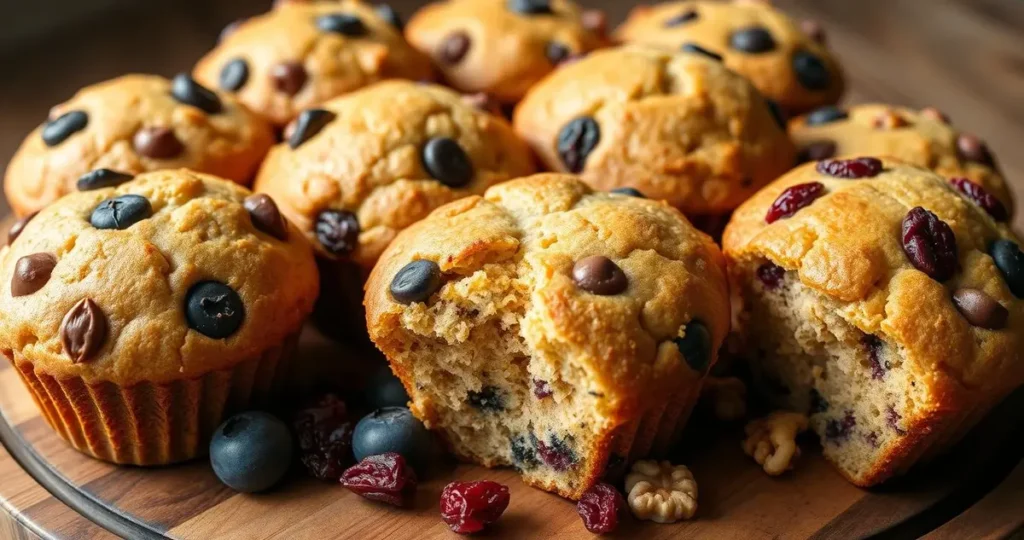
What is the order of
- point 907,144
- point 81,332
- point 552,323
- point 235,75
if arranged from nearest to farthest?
point 552,323 → point 81,332 → point 907,144 → point 235,75

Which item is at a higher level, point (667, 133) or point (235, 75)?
point (235, 75)

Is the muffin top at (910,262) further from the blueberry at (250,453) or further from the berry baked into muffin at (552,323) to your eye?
the blueberry at (250,453)

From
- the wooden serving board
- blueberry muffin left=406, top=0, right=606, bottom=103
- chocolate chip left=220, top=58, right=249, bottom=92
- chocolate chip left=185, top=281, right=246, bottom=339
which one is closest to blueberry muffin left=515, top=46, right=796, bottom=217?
blueberry muffin left=406, top=0, right=606, bottom=103

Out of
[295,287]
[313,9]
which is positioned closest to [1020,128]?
[313,9]

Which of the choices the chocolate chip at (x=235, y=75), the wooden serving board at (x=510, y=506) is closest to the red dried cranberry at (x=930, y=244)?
the wooden serving board at (x=510, y=506)

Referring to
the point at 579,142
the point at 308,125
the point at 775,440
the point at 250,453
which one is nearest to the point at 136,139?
the point at 308,125

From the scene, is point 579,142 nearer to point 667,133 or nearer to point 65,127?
point 667,133

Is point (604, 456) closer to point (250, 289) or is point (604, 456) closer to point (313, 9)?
point (250, 289)
